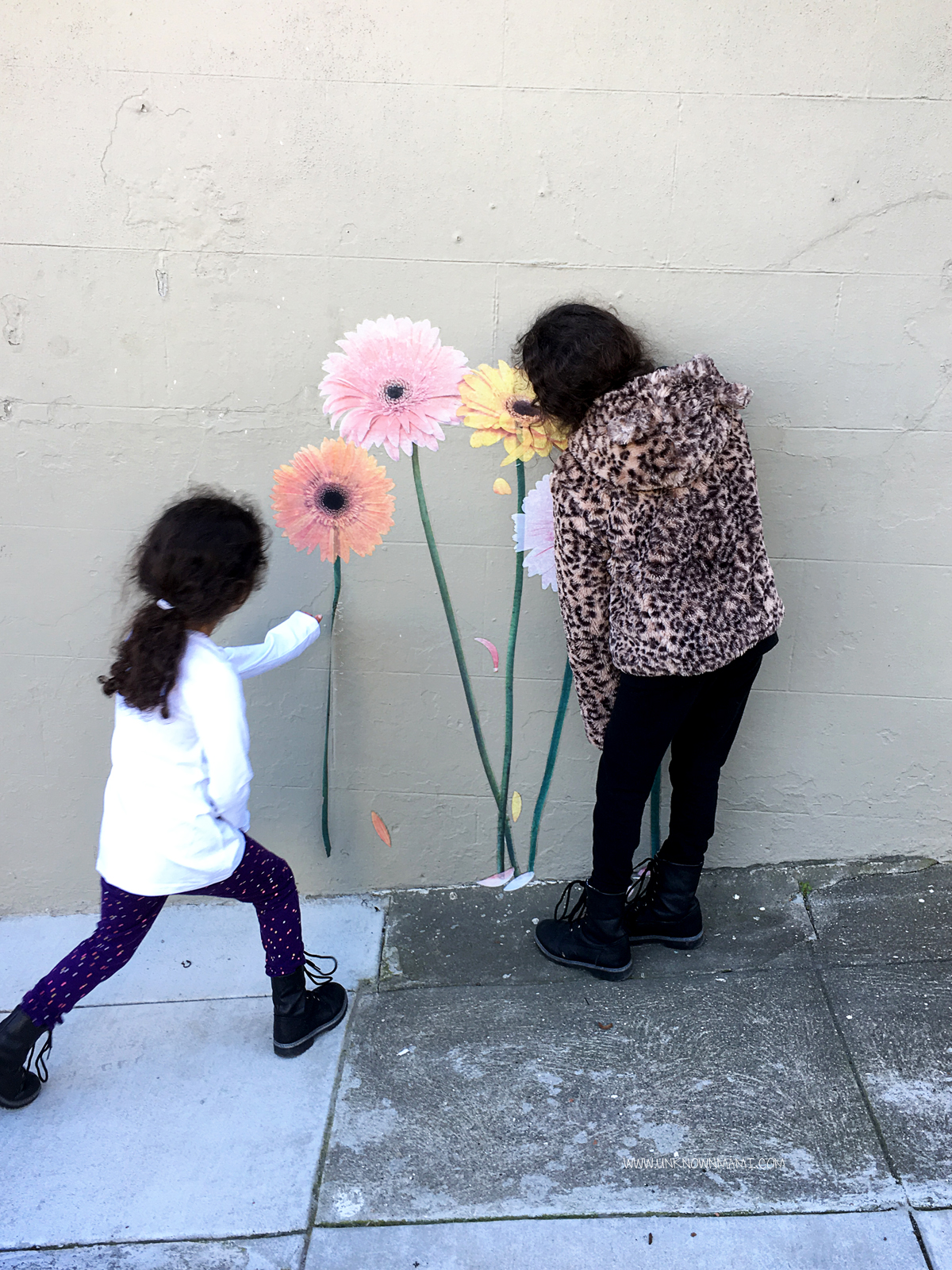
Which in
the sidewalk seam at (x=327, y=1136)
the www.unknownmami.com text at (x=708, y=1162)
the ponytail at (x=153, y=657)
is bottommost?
the sidewalk seam at (x=327, y=1136)

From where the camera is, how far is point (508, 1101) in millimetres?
2400

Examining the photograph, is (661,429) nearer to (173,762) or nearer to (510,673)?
(510,673)

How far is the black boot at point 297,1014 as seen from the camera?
8.40 feet

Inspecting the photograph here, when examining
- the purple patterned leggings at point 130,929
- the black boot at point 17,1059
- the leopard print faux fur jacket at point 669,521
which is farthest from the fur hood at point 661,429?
the black boot at point 17,1059

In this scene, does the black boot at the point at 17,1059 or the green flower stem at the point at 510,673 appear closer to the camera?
the black boot at the point at 17,1059

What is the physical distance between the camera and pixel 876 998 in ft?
8.75

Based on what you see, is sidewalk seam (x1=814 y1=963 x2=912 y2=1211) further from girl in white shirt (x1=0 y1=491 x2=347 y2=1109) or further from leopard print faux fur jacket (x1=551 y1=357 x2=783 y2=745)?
girl in white shirt (x1=0 y1=491 x2=347 y2=1109)

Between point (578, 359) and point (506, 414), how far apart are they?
39 cm

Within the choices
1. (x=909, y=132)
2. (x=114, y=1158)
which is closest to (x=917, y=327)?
(x=909, y=132)

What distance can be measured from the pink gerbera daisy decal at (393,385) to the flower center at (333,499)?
0.47 feet

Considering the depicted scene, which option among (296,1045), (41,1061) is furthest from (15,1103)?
(296,1045)

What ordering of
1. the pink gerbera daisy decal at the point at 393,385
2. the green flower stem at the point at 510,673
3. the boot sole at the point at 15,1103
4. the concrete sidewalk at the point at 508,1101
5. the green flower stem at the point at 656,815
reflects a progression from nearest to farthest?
the concrete sidewalk at the point at 508,1101, the boot sole at the point at 15,1103, the pink gerbera daisy decal at the point at 393,385, the green flower stem at the point at 510,673, the green flower stem at the point at 656,815

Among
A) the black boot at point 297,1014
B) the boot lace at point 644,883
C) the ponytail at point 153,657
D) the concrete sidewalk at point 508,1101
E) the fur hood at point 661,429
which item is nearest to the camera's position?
the concrete sidewalk at point 508,1101

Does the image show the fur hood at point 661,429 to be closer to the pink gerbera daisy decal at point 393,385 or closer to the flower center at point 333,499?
the pink gerbera daisy decal at point 393,385
